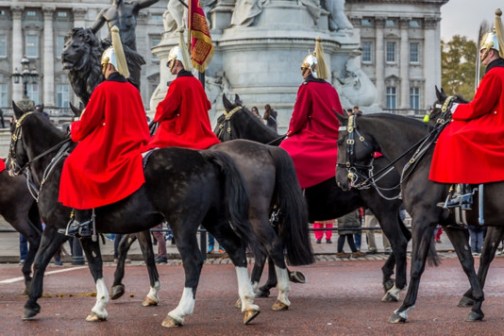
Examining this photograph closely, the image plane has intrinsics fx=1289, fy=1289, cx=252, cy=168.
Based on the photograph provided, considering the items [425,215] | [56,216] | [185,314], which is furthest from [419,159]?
[56,216]

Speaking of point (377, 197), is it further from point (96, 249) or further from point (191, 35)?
point (191, 35)

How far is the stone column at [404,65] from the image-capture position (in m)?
112

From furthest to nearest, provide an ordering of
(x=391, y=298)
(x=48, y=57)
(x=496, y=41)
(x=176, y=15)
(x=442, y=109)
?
(x=48, y=57) < (x=176, y=15) < (x=391, y=298) < (x=442, y=109) < (x=496, y=41)

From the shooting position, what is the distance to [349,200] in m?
15.7

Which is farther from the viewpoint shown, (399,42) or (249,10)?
(399,42)

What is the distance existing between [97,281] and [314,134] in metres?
4.04

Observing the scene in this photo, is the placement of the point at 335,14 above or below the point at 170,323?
above

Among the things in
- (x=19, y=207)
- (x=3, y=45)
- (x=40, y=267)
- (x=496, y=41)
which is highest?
(x=3, y=45)

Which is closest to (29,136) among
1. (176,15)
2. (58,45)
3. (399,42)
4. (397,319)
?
(397,319)

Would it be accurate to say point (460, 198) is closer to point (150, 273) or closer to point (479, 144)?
point (479, 144)

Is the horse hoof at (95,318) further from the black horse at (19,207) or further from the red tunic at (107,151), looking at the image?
the black horse at (19,207)

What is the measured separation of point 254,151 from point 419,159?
1.77 m

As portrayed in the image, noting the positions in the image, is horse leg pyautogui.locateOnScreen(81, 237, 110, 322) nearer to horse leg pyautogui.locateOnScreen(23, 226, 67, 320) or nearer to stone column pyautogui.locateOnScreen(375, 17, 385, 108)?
horse leg pyautogui.locateOnScreen(23, 226, 67, 320)

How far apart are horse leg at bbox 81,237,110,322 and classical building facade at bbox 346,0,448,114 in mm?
99797
